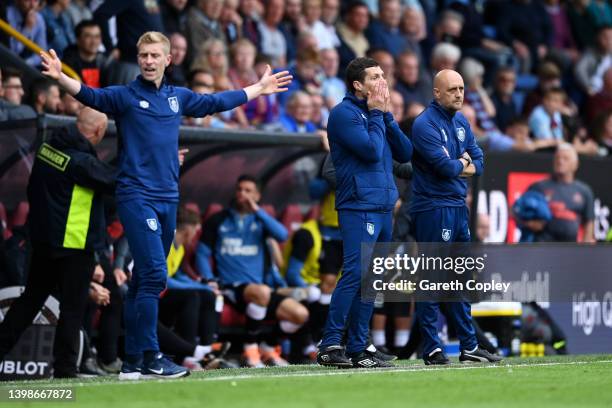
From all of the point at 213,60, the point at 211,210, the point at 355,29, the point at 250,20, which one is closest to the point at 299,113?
the point at 213,60

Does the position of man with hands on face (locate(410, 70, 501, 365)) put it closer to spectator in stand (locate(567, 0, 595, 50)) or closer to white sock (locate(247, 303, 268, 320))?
white sock (locate(247, 303, 268, 320))

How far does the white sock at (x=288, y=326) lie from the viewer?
43.9ft

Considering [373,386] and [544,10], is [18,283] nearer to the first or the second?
[373,386]

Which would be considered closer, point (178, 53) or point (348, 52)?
point (178, 53)

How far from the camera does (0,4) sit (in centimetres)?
1386

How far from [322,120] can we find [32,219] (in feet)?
17.2

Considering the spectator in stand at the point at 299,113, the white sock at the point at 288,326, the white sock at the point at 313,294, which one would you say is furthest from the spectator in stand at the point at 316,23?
the white sock at the point at 288,326

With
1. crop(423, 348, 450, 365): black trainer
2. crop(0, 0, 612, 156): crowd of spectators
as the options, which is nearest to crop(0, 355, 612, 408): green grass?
crop(423, 348, 450, 365): black trainer

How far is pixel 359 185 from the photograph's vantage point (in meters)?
9.80

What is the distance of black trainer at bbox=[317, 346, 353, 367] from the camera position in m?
9.96

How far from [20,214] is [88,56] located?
2320 millimetres

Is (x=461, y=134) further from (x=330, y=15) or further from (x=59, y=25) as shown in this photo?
(x=330, y=15)

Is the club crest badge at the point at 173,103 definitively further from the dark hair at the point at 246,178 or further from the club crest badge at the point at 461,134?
the dark hair at the point at 246,178

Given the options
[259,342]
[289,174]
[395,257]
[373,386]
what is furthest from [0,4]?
[373,386]
